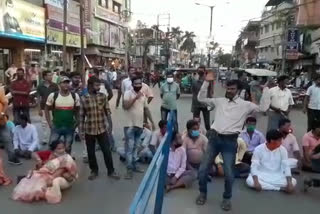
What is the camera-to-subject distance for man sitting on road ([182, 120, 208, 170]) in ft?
24.0

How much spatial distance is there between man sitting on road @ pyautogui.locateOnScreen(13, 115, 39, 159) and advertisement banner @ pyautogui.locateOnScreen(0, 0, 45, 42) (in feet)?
31.3

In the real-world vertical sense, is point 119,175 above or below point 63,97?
below

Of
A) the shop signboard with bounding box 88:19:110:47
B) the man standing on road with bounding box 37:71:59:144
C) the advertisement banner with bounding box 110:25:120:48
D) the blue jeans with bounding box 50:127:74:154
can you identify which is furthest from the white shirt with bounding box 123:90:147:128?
the advertisement banner with bounding box 110:25:120:48

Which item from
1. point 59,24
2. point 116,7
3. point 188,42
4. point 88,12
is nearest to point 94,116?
point 59,24

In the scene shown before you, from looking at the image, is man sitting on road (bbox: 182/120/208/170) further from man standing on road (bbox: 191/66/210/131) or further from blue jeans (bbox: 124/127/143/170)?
man standing on road (bbox: 191/66/210/131)

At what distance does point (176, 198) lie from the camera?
6.05 m

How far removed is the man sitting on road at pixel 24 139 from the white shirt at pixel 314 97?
19.4ft

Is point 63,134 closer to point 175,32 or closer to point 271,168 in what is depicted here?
point 271,168

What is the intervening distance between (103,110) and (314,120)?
5.06 metres

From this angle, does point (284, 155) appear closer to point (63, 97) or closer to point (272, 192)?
point (272, 192)

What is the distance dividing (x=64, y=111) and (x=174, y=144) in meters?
1.96

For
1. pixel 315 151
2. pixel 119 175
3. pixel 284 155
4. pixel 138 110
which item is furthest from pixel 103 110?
pixel 315 151

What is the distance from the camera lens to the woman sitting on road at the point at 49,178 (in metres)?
5.79

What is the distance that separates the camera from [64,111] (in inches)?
292
